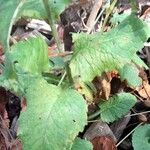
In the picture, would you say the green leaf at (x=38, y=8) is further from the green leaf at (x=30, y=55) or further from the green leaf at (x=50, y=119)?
the green leaf at (x=50, y=119)

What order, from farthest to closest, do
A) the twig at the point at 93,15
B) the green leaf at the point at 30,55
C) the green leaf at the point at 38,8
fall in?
the twig at the point at 93,15, the green leaf at the point at 38,8, the green leaf at the point at 30,55

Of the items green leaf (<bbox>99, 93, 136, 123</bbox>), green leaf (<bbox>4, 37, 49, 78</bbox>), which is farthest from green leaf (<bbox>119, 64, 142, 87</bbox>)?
green leaf (<bbox>4, 37, 49, 78</bbox>)

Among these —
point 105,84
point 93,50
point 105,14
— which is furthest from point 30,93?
point 105,14

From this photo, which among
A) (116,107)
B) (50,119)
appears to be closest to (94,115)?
(116,107)

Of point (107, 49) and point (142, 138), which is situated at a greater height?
point (107, 49)

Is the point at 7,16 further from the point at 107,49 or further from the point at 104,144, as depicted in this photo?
the point at 104,144

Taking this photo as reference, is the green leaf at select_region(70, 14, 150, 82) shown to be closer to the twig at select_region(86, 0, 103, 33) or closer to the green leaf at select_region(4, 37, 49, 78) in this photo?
the green leaf at select_region(4, 37, 49, 78)

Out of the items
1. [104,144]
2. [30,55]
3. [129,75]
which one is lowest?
[104,144]

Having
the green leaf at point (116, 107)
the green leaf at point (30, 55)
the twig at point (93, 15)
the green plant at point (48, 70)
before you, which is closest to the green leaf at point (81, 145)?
the green plant at point (48, 70)
